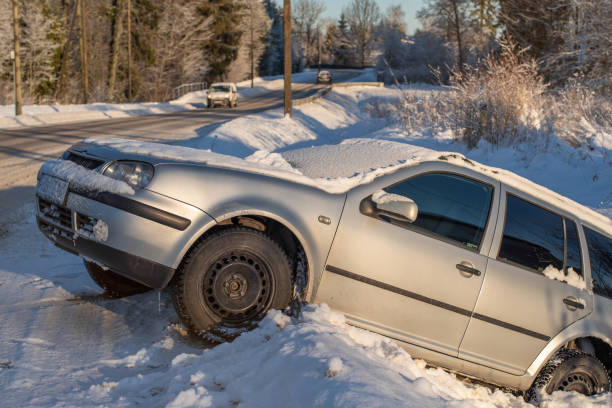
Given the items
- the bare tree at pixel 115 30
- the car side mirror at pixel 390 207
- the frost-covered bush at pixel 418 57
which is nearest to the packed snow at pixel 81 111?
the bare tree at pixel 115 30

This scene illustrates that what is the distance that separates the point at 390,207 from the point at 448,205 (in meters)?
0.50

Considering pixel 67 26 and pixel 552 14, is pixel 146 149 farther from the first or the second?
pixel 67 26

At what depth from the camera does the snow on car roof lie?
3.96 meters

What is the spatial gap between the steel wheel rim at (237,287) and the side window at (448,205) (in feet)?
3.48

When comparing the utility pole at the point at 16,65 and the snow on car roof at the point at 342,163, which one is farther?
the utility pole at the point at 16,65

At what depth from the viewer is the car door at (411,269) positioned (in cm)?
382

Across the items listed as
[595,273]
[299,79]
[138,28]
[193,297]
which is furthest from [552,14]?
[299,79]

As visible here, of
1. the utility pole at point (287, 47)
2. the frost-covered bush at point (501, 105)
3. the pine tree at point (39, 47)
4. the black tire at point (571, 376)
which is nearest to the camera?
the black tire at point (571, 376)

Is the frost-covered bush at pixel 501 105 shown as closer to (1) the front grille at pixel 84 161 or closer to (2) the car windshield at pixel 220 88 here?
(1) the front grille at pixel 84 161

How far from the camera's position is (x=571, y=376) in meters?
4.29

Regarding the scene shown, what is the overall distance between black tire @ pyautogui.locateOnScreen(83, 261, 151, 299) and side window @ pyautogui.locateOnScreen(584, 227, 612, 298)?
3632mm

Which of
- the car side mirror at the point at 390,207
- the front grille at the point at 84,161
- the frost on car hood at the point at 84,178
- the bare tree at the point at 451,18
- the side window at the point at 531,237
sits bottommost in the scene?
the side window at the point at 531,237

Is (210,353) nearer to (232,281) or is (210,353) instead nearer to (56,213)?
(232,281)

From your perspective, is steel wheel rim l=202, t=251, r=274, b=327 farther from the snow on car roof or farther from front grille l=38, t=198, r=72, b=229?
front grille l=38, t=198, r=72, b=229
